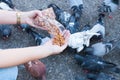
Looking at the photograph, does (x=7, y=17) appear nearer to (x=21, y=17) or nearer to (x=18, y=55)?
(x=21, y=17)

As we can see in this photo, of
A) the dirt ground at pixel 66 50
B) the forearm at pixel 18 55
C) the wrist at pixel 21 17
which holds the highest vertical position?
the wrist at pixel 21 17

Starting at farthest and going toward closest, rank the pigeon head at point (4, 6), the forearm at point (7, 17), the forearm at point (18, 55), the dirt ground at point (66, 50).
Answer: the pigeon head at point (4, 6) → the dirt ground at point (66, 50) → the forearm at point (7, 17) → the forearm at point (18, 55)

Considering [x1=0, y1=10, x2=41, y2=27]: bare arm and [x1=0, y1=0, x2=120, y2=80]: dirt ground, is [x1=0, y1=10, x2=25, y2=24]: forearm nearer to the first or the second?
[x1=0, y1=10, x2=41, y2=27]: bare arm

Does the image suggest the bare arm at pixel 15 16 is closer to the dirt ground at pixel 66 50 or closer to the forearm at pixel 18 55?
the forearm at pixel 18 55

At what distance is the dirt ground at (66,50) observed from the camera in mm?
2191

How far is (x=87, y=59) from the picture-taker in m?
2.16

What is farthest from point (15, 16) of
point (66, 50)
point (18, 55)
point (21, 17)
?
point (66, 50)

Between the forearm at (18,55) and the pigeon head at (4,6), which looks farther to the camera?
the pigeon head at (4,6)

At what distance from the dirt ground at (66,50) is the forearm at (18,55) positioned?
0.70 meters

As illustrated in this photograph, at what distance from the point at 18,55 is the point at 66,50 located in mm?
960

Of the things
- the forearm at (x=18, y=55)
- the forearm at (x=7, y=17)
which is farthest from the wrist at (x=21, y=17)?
the forearm at (x=18, y=55)

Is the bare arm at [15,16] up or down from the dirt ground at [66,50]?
up

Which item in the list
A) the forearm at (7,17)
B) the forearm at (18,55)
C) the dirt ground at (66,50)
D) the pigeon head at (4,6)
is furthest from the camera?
the pigeon head at (4,6)

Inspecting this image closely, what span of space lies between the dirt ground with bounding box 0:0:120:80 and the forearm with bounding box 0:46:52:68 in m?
0.70
